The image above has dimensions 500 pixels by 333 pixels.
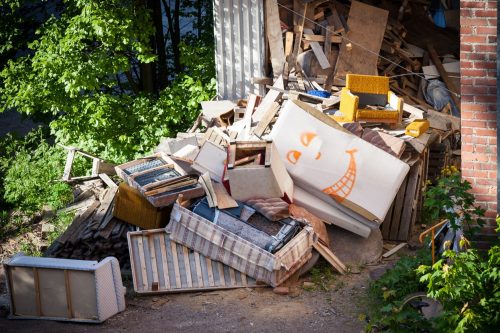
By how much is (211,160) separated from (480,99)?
4.60m

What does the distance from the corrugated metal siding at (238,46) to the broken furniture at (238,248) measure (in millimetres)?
4408

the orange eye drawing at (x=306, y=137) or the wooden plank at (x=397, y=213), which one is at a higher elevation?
the orange eye drawing at (x=306, y=137)

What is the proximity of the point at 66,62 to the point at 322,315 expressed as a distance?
741 cm

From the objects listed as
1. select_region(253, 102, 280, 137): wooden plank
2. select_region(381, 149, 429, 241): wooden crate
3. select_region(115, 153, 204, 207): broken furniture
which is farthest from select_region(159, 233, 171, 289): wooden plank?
select_region(381, 149, 429, 241): wooden crate

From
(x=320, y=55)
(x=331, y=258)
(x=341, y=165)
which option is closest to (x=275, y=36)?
(x=320, y=55)

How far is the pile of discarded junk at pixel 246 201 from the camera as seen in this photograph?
10.5 meters

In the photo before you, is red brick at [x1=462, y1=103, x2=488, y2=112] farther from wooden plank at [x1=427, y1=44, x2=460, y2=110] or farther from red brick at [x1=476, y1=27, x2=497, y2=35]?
wooden plank at [x1=427, y1=44, x2=460, y2=110]

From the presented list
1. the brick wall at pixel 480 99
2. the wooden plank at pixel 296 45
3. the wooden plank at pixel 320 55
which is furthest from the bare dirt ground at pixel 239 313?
the wooden plank at pixel 296 45

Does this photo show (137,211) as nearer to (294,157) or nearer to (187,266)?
(187,266)

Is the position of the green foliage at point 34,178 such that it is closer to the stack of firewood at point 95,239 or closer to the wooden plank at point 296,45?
the stack of firewood at point 95,239

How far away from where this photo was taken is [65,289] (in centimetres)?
1026

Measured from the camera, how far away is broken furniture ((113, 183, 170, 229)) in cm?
1171

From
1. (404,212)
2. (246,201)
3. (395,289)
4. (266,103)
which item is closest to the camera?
(395,289)

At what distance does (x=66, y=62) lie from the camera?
49.9 ft
